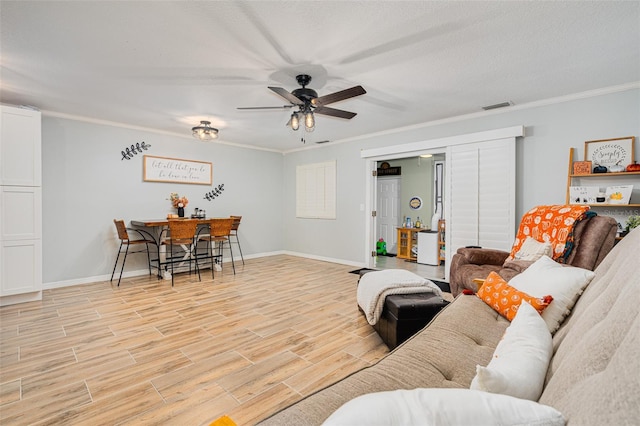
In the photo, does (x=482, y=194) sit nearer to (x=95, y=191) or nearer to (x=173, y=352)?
(x=173, y=352)

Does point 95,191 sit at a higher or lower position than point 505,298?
higher

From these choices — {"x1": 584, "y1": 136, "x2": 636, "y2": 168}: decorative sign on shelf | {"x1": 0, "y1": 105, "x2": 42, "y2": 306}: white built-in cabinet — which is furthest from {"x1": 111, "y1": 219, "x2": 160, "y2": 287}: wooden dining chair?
{"x1": 584, "y1": 136, "x2": 636, "y2": 168}: decorative sign on shelf

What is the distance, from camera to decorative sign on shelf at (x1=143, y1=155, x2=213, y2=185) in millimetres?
5215

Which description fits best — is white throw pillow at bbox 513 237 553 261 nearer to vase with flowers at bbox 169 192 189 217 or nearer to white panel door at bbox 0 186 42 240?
vase with flowers at bbox 169 192 189 217

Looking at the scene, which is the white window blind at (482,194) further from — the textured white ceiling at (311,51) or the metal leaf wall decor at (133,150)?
the metal leaf wall decor at (133,150)

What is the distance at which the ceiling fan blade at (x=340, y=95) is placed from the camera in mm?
2706

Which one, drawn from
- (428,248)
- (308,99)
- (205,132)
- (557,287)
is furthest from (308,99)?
(428,248)

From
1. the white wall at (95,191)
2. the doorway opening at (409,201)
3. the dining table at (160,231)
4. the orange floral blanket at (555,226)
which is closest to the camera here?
the orange floral blanket at (555,226)

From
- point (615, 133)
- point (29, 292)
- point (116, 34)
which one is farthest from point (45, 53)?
point (615, 133)

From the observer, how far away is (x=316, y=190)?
21.5 ft

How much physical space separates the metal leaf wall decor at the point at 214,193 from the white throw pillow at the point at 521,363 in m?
5.64

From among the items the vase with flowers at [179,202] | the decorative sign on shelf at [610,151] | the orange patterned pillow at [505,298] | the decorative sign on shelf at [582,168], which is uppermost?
the decorative sign on shelf at [610,151]

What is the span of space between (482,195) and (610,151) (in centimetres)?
134

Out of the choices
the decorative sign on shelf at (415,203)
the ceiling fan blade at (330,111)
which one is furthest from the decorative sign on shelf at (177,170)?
the decorative sign on shelf at (415,203)
